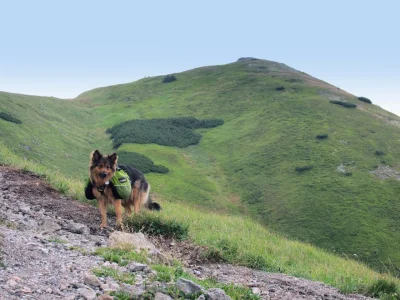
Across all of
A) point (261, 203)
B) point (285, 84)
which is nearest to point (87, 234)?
point (261, 203)

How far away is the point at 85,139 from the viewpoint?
5581cm

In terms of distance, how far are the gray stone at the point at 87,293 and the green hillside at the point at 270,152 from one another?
1986 cm

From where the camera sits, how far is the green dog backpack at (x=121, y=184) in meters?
10.4

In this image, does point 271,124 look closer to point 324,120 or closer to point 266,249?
point 324,120

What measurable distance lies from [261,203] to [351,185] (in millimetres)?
8664

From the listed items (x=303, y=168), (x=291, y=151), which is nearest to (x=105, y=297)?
(x=303, y=168)

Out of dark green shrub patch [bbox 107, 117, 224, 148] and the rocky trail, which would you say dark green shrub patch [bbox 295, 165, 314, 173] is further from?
the rocky trail

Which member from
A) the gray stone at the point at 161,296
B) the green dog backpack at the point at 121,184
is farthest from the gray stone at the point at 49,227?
the gray stone at the point at 161,296

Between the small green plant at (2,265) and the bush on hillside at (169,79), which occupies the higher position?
the bush on hillside at (169,79)

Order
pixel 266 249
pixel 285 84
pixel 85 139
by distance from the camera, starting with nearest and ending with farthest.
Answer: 1. pixel 266 249
2. pixel 85 139
3. pixel 285 84

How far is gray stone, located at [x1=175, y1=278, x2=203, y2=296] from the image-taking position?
6018mm

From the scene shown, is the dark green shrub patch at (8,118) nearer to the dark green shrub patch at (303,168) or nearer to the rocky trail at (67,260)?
the dark green shrub patch at (303,168)

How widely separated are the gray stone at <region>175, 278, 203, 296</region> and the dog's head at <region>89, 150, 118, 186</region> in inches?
180

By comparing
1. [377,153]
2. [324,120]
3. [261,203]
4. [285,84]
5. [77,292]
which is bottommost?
[261,203]
